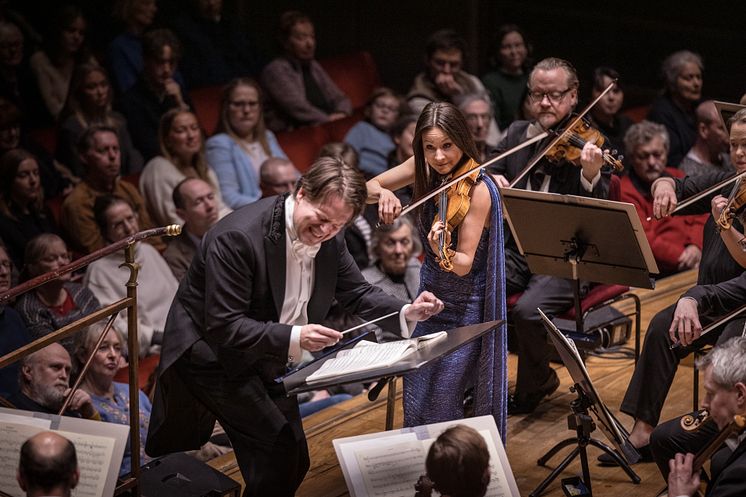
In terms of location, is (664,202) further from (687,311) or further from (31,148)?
(31,148)

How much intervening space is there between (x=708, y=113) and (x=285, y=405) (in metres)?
3.90

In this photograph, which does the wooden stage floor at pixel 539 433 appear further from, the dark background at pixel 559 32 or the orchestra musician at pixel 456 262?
the dark background at pixel 559 32

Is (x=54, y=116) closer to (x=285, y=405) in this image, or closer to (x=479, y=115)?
(x=479, y=115)

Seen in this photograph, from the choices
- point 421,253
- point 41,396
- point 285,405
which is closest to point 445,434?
point 285,405

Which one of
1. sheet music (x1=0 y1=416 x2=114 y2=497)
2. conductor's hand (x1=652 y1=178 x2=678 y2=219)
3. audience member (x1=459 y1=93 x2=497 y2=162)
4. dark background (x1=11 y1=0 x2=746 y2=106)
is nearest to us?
sheet music (x1=0 y1=416 x2=114 y2=497)

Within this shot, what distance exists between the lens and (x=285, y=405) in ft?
10.9

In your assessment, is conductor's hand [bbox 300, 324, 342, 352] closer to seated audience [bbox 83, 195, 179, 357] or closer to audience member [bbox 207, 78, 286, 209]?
seated audience [bbox 83, 195, 179, 357]

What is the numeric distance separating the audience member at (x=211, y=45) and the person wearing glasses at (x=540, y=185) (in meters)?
2.59

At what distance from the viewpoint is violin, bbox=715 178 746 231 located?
371cm

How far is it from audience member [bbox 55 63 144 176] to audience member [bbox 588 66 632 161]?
8.95 feet

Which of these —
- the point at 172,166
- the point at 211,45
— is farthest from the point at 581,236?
the point at 211,45

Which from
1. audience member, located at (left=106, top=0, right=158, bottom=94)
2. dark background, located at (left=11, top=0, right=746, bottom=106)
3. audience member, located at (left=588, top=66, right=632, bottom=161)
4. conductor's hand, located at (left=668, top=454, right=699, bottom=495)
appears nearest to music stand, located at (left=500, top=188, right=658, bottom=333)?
conductor's hand, located at (left=668, top=454, right=699, bottom=495)

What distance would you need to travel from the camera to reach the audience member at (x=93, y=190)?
16.4 ft

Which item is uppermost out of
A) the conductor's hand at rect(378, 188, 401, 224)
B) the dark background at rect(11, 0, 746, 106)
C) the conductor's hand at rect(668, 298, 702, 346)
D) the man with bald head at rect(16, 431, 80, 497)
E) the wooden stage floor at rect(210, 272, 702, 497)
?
the dark background at rect(11, 0, 746, 106)
